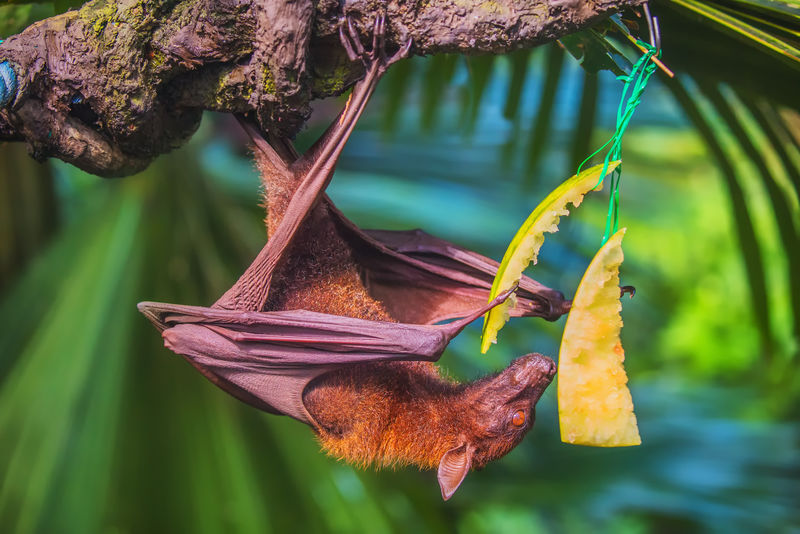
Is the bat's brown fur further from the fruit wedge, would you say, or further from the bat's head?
the fruit wedge

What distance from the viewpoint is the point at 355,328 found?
1.39 meters

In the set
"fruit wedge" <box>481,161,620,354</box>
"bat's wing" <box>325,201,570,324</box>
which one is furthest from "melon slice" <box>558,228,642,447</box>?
"bat's wing" <box>325,201,570,324</box>

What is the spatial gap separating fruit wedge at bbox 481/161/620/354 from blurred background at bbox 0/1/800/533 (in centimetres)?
35

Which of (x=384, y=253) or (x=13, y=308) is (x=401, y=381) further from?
(x=13, y=308)

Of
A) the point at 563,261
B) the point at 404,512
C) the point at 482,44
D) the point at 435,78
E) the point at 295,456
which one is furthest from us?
the point at 563,261

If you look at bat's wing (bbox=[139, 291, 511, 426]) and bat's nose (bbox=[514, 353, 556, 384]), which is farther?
bat's nose (bbox=[514, 353, 556, 384])

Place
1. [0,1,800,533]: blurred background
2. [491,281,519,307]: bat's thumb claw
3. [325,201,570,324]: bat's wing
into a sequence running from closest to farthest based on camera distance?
[491,281,519,307]: bat's thumb claw
[325,201,570,324]: bat's wing
[0,1,800,533]: blurred background

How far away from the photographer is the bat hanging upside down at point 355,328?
4.53 ft

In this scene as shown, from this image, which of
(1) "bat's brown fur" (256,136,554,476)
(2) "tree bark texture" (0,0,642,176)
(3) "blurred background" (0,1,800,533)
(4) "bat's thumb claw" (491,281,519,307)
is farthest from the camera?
(3) "blurred background" (0,1,800,533)

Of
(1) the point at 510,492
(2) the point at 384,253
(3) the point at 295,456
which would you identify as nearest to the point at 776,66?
(2) the point at 384,253

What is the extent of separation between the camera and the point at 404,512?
2.61 m

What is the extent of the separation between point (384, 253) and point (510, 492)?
1766 millimetres

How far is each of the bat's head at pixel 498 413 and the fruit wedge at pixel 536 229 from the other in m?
0.40

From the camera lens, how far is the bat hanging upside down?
1381mm
